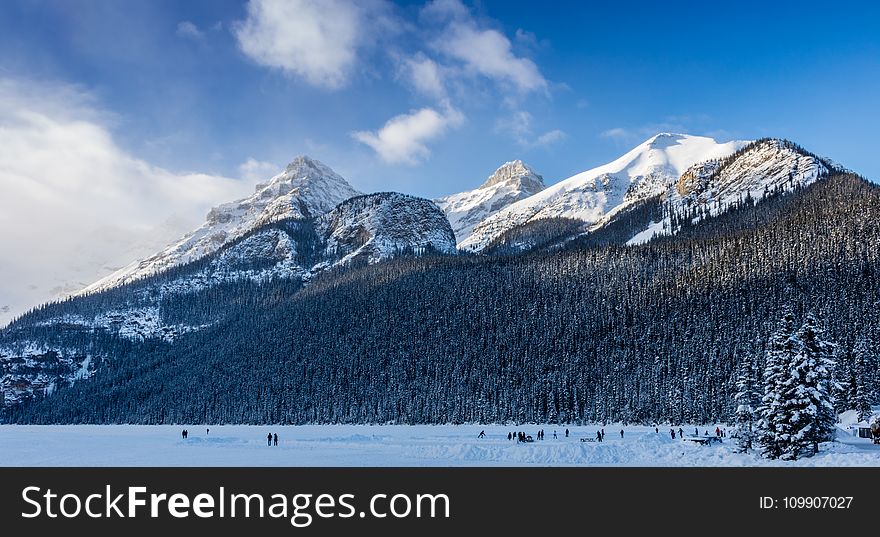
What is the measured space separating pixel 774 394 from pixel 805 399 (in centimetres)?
163

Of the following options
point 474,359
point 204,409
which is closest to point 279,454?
point 474,359

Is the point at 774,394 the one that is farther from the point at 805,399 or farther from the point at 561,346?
the point at 561,346

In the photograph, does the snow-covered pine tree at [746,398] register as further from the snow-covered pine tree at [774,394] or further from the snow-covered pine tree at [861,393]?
the snow-covered pine tree at [861,393]

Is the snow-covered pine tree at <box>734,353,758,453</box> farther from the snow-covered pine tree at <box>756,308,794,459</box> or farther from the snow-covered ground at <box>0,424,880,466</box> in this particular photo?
the snow-covered pine tree at <box>756,308,794,459</box>

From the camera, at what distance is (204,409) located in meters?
153

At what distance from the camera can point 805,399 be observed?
35219mm

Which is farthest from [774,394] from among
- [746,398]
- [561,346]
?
[561,346]

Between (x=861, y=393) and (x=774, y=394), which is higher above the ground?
(x=774, y=394)

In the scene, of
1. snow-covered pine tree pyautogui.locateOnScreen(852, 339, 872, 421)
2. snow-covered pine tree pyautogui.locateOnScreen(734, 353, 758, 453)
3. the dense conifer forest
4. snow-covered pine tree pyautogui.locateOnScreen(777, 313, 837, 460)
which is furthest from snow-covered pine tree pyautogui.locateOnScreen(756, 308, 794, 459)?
the dense conifer forest

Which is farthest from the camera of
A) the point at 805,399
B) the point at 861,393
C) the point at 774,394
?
the point at 861,393

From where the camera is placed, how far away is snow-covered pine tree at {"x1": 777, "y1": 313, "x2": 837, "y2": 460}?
3500 cm

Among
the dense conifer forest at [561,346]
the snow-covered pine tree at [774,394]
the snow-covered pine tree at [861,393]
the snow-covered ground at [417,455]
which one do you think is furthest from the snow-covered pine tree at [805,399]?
the dense conifer forest at [561,346]

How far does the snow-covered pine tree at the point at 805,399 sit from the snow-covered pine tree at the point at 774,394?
0.22m

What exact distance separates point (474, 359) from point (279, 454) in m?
111
